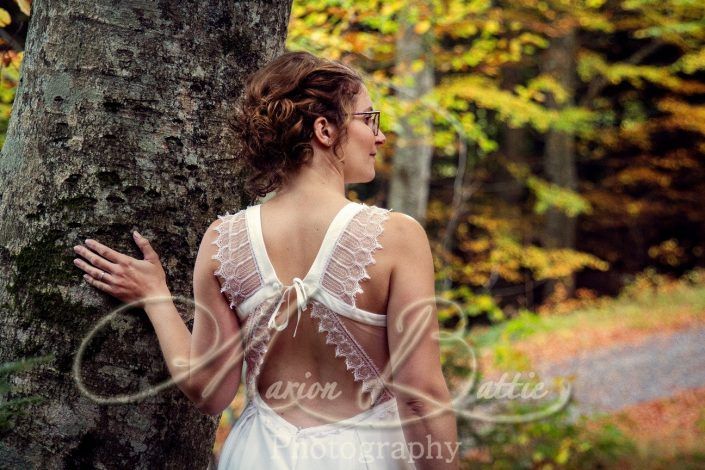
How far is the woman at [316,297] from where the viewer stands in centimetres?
182

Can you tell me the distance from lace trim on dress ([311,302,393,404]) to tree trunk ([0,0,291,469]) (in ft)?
1.55

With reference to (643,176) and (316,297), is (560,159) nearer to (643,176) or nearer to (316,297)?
(643,176)

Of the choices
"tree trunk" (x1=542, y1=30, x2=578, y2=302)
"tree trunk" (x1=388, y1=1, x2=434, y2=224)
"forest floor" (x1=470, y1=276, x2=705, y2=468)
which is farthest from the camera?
"tree trunk" (x1=542, y1=30, x2=578, y2=302)

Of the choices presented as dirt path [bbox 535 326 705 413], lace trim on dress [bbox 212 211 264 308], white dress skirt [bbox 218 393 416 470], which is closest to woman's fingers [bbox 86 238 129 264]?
lace trim on dress [bbox 212 211 264 308]

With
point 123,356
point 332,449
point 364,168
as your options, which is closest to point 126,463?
point 123,356

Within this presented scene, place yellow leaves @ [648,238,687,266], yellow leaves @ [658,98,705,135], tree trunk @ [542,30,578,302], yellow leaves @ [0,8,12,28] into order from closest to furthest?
1. yellow leaves @ [0,8,12,28]
2. tree trunk @ [542,30,578,302]
3. yellow leaves @ [658,98,705,135]
4. yellow leaves @ [648,238,687,266]

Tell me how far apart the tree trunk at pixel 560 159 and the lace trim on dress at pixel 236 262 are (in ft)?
49.2

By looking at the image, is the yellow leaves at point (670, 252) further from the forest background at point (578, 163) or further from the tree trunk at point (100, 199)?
the tree trunk at point (100, 199)

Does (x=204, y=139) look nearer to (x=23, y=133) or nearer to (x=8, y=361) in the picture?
(x=23, y=133)

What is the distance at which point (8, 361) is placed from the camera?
1.94m

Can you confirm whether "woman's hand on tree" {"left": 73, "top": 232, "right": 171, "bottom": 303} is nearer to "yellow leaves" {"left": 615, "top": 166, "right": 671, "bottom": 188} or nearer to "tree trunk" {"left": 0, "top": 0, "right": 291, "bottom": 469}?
"tree trunk" {"left": 0, "top": 0, "right": 291, "bottom": 469}

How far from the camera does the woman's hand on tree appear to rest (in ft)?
6.41

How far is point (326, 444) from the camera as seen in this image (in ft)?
6.12

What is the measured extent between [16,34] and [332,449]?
213 centimetres
